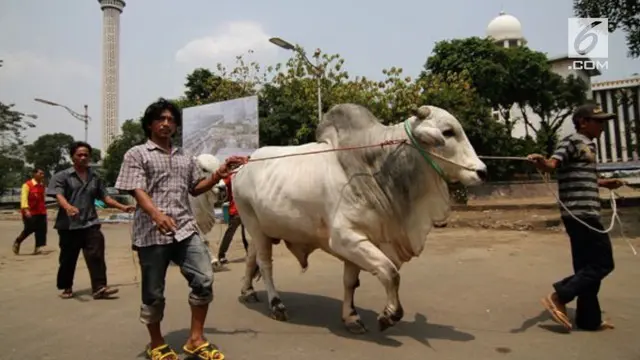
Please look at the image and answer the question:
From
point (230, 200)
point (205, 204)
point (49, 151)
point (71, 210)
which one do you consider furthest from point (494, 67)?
point (49, 151)

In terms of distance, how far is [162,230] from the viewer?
332cm

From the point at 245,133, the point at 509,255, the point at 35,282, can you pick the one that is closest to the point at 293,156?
the point at 35,282

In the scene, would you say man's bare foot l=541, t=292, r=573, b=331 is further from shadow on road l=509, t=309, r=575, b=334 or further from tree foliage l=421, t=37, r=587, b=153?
tree foliage l=421, t=37, r=587, b=153

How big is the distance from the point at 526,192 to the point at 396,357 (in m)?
26.7

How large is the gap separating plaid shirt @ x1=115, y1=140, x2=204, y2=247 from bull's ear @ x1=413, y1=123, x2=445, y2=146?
182 centimetres

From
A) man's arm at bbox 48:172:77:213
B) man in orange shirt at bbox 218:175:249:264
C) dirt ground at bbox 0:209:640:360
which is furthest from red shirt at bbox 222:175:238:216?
man's arm at bbox 48:172:77:213

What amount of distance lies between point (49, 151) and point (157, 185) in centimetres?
6485

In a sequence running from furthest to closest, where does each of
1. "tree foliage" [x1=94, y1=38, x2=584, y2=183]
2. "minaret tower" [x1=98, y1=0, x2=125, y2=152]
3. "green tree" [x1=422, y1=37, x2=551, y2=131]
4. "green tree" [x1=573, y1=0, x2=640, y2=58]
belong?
"minaret tower" [x1=98, y1=0, x2=125, y2=152] → "green tree" [x1=422, y1=37, x2=551, y2=131] → "tree foliage" [x1=94, y1=38, x2=584, y2=183] → "green tree" [x1=573, y1=0, x2=640, y2=58]

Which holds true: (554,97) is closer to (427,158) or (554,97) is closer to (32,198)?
(32,198)

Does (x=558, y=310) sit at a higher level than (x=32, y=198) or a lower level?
lower

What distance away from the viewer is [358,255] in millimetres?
3975

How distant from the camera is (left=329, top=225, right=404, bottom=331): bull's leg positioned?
3828mm

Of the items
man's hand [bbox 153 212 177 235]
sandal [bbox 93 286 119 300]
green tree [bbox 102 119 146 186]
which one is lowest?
sandal [bbox 93 286 119 300]

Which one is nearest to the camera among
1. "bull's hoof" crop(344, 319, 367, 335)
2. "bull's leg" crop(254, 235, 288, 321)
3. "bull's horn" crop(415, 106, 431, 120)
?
"bull's horn" crop(415, 106, 431, 120)
